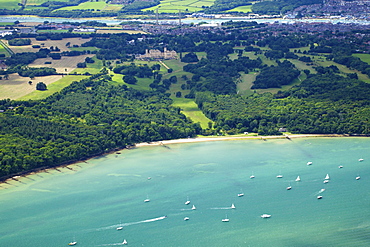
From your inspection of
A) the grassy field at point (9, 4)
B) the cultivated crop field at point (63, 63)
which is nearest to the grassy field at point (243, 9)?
the grassy field at point (9, 4)

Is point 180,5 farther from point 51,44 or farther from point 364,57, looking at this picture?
point 364,57

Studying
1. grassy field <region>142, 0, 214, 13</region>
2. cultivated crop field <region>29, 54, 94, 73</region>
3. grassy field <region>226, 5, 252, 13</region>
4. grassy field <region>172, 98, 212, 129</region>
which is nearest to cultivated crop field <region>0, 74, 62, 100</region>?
cultivated crop field <region>29, 54, 94, 73</region>

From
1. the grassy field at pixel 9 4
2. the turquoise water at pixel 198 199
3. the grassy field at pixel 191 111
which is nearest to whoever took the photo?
the turquoise water at pixel 198 199

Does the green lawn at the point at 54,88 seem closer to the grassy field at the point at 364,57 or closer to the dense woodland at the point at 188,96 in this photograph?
the dense woodland at the point at 188,96

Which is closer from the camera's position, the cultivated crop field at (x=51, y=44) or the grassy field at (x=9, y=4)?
the cultivated crop field at (x=51, y=44)

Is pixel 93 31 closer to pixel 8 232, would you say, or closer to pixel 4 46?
pixel 4 46

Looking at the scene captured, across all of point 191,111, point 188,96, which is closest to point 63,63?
point 188,96
